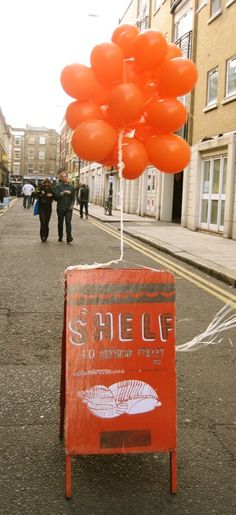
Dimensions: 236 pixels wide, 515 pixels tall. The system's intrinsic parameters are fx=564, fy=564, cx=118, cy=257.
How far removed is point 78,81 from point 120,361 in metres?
1.59

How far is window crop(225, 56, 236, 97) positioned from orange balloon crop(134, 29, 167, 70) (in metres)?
15.7

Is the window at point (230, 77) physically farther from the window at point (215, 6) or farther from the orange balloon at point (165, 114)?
the orange balloon at point (165, 114)

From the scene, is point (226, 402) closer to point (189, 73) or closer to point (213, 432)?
point (213, 432)

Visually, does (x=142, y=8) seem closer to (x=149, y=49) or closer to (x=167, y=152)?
(x=149, y=49)

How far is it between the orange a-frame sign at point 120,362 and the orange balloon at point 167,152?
0.72 metres

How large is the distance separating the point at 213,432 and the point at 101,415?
1035mm

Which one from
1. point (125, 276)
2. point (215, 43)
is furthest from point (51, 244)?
point (125, 276)

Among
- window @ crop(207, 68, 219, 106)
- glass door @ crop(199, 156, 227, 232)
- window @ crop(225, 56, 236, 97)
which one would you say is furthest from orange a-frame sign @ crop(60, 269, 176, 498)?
window @ crop(207, 68, 219, 106)

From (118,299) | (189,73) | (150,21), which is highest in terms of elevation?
(150,21)

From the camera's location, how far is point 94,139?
316 cm

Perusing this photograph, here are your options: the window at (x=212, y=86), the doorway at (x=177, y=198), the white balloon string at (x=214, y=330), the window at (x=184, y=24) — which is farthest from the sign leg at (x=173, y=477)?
the doorway at (x=177, y=198)

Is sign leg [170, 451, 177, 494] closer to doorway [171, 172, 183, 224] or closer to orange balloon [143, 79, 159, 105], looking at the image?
orange balloon [143, 79, 159, 105]

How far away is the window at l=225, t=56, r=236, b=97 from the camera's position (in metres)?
18.3

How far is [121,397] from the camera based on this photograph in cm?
299
